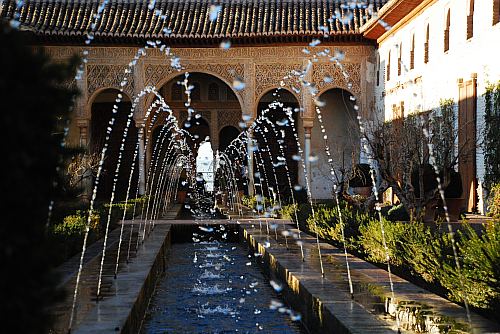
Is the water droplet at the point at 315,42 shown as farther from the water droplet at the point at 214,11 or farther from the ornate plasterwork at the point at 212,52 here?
the water droplet at the point at 214,11

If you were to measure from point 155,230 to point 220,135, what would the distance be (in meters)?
14.6

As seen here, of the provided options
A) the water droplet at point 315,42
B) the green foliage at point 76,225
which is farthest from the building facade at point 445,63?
the green foliage at point 76,225

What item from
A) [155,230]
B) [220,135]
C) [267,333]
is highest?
[220,135]

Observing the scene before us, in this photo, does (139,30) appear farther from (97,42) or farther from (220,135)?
(220,135)

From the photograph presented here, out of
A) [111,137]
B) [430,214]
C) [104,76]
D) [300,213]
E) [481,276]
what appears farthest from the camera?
[111,137]

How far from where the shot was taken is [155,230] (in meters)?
13.0

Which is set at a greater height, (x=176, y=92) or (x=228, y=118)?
(x=176, y=92)

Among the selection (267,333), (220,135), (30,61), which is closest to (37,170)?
(30,61)

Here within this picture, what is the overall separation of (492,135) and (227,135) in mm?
14817

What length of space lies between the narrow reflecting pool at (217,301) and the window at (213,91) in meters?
16.3

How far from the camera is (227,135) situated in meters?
27.4

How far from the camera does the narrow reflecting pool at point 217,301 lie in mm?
6438

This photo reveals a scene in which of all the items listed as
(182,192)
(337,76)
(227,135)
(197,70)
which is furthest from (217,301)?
(227,135)

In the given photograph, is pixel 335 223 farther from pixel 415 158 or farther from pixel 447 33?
pixel 447 33
